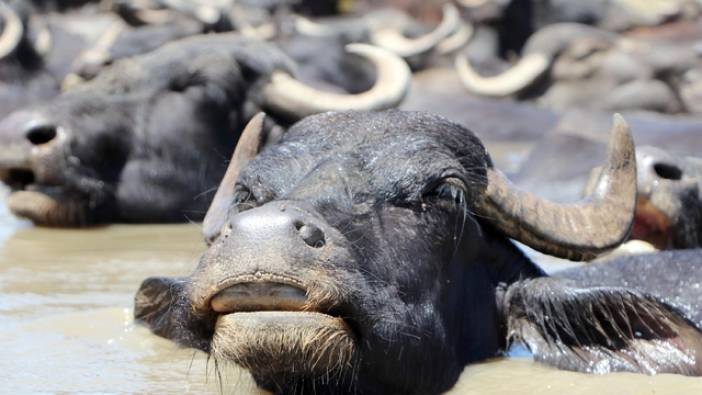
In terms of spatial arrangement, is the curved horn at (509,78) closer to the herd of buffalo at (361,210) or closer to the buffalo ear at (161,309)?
the herd of buffalo at (361,210)

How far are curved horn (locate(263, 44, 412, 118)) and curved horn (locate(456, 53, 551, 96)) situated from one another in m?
7.34

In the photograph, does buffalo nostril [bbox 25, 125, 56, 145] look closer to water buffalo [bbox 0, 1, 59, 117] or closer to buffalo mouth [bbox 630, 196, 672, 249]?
buffalo mouth [bbox 630, 196, 672, 249]

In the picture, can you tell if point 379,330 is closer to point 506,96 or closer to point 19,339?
point 19,339

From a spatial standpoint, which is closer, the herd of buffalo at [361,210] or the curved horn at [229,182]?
the herd of buffalo at [361,210]

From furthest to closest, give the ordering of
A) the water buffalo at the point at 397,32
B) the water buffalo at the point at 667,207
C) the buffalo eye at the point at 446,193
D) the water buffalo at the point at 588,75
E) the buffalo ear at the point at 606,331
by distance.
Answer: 1. the water buffalo at the point at 397,32
2. the water buffalo at the point at 588,75
3. the water buffalo at the point at 667,207
4. the buffalo ear at the point at 606,331
5. the buffalo eye at the point at 446,193

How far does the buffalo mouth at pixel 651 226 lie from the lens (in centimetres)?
773

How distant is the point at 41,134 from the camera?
9.87 meters

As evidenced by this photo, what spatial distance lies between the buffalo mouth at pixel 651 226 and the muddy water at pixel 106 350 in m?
2.29

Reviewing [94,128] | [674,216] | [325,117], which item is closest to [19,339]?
[325,117]

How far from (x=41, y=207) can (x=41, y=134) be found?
1.62 feet

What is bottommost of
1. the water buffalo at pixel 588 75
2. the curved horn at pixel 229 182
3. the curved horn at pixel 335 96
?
the water buffalo at pixel 588 75

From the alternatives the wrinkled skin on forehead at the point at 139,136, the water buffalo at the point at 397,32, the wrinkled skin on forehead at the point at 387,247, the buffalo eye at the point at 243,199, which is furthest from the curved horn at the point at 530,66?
the buffalo eye at the point at 243,199

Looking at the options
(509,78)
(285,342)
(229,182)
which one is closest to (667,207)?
(229,182)

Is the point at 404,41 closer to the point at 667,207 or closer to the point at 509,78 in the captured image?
the point at 509,78
